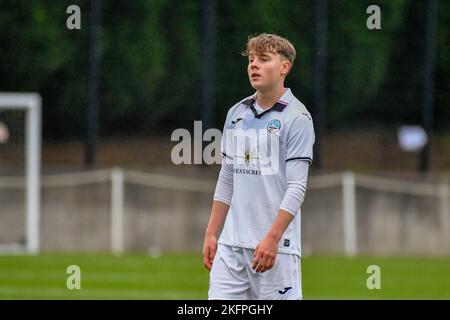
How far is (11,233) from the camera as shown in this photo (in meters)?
22.7

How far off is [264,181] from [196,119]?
14.8m

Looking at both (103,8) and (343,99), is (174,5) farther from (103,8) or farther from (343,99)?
(343,99)

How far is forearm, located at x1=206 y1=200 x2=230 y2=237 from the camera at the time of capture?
352 inches

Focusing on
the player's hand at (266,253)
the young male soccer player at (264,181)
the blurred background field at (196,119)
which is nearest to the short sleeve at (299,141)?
the young male soccer player at (264,181)

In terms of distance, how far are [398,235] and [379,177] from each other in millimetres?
1027

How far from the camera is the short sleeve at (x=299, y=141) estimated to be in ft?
28.1

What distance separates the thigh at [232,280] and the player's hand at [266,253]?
0.35m

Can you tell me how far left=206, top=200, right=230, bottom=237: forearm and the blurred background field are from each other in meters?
12.1

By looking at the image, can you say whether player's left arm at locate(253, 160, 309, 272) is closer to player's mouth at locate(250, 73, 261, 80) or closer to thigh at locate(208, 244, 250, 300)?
thigh at locate(208, 244, 250, 300)

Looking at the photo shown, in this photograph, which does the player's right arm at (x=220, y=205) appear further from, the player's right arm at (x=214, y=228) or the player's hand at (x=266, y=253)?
the player's hand at (x=266, y=253)

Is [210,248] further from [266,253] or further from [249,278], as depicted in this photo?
[266,253]

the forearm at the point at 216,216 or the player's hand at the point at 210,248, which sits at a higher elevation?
the forearm at the point at 216,216

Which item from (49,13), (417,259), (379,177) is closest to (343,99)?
(379,177)

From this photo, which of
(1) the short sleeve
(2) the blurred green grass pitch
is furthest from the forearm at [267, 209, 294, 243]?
(2) the blurred green grass pitch
